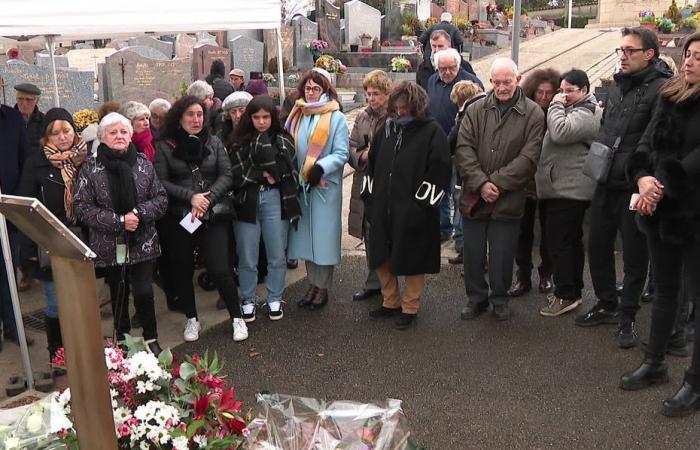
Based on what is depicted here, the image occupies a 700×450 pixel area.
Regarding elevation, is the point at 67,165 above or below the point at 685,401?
above

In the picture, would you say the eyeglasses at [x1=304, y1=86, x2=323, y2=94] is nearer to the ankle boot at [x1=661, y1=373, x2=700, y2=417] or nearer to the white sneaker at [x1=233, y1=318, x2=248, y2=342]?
the white sneaker at [x1=233, y1=318, x2=248, y2=342]

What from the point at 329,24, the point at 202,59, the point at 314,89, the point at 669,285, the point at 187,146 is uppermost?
the point at 329,24

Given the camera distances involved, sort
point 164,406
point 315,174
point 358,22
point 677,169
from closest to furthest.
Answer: point 164,406, point 677,169, point 315,174, point 358,22

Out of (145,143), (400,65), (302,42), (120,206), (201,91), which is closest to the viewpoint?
(120,206)

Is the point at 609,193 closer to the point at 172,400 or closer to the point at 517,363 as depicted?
the point at 517,363

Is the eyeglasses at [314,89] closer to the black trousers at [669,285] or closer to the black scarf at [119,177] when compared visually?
the black scarf at [119,177]

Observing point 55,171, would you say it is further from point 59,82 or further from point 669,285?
point 59,82

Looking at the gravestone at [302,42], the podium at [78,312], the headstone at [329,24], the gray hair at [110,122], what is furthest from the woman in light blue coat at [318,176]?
the headstone at [329,24]

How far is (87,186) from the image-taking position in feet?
14.9

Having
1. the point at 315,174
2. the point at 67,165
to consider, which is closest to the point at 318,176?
the point at 315,174

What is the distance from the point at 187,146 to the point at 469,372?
2407 mm

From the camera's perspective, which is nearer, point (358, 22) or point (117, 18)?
point (117, 18)

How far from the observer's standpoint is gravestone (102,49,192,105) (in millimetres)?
12039

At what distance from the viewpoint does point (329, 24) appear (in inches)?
832
